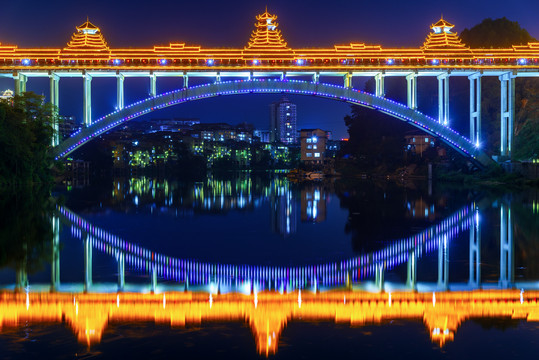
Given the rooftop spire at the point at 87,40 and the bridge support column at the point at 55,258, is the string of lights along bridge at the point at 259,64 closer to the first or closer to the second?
the rooftop spire at the point at 87,40

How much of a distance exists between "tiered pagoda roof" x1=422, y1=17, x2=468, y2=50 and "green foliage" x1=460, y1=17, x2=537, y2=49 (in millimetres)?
19059

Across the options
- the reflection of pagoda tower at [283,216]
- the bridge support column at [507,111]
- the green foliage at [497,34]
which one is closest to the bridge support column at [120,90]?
the reflection of pagoda tower at [283,216]

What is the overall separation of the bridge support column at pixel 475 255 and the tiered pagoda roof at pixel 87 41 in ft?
92.4

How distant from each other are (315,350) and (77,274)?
578cm

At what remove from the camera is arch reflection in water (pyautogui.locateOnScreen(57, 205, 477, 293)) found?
1062 centimetres

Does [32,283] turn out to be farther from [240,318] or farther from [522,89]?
[522,89]

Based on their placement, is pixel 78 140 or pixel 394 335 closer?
pixel 394 335

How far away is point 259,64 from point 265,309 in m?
32.2

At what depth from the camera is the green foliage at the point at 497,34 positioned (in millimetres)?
60188

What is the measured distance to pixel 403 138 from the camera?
6662 centimetres

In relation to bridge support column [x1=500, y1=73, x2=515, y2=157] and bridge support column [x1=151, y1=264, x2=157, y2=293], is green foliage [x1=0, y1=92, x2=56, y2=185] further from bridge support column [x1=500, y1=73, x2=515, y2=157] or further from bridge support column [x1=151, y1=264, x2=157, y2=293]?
bridge support column [x1=500, y1=73, x2=515, y2=157]

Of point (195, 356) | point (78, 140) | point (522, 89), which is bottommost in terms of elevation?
point (195, 356)

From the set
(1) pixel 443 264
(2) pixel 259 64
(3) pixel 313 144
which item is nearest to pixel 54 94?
(2) pixel 259 64

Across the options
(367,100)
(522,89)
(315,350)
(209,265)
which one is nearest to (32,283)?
(209,265)
